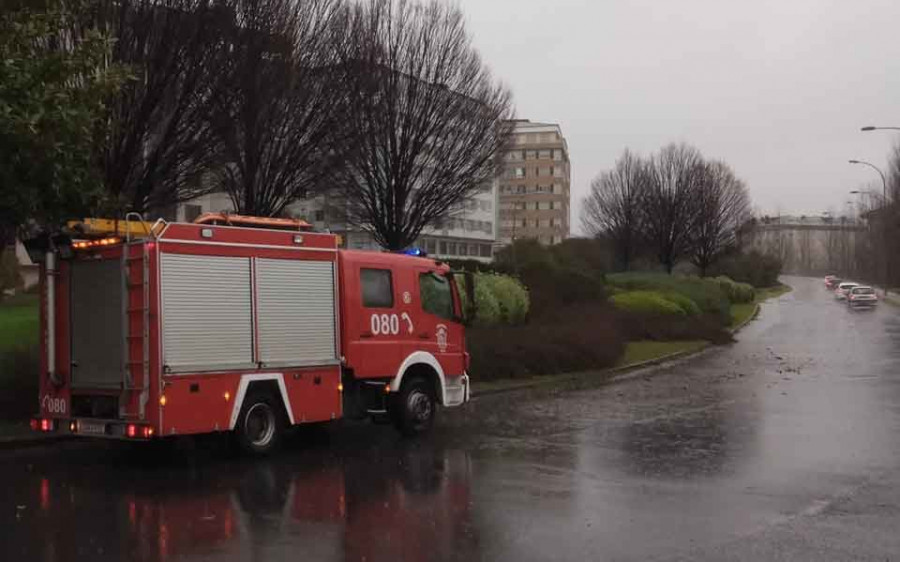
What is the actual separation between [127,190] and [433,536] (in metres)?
9.22

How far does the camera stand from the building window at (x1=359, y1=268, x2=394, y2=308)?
1188cm

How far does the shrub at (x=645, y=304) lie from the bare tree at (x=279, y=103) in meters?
17.5

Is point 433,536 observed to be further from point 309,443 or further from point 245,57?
point 245,57

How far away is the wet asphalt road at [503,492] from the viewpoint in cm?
684

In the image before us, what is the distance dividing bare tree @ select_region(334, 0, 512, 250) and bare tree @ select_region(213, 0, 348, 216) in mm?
1547

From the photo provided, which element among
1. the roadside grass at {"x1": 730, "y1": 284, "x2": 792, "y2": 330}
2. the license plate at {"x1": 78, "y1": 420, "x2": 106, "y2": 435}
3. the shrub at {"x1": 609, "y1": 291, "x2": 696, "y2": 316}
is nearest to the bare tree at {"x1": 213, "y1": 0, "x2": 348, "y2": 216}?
the license plate at {"x1": 78, "y1": 420, "x2": 106, "y2": 435}

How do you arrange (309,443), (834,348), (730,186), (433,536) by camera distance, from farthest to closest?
(730,186), (834,348), (309,443), (433,536)

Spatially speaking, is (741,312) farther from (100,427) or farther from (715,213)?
(100,427)

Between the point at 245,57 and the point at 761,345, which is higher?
the point at 245,57

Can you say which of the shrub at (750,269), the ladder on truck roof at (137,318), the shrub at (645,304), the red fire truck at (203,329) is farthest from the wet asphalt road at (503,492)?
the shrub at (750,269)

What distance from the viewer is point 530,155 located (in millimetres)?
133375

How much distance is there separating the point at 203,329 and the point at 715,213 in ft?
184

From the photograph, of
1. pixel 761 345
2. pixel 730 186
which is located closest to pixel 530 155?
pixel 730 186

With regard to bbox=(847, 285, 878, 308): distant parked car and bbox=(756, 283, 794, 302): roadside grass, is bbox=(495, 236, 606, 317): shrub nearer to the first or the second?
bbox=(847, 285, 878, 308): distant parked car
